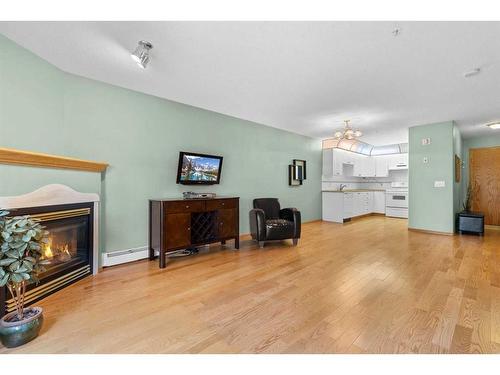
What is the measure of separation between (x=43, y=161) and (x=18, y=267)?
115 centimetres

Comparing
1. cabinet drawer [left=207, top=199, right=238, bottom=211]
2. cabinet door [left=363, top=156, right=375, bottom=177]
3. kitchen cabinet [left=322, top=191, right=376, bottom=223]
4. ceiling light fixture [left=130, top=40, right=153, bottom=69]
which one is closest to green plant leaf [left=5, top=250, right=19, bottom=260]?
ceiling light fixture [left=130, top=40, right=153, bottom=69]

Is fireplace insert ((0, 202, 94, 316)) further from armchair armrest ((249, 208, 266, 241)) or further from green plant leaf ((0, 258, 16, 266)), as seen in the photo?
armchair armrest ((249, 208, 266, 241))

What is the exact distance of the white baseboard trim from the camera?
119 inches

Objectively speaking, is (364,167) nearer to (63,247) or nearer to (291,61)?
(291,61)

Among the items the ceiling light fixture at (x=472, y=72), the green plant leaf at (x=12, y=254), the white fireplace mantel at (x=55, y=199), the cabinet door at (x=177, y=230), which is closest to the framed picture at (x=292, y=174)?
the cabinet door at (x=177, y=230)

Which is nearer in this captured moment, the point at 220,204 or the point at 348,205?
the point at 220,204

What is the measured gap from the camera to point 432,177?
5.04m

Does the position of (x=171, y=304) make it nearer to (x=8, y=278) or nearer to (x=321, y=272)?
(x=8, y=278)

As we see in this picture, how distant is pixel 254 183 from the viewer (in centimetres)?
498

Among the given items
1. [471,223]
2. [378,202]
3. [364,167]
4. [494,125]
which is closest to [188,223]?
[471,223]

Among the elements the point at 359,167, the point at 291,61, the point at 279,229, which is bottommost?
the point at 279,229

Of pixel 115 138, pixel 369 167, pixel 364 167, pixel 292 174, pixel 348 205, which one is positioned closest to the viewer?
pixel 115 138

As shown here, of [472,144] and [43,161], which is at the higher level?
[472,144]
